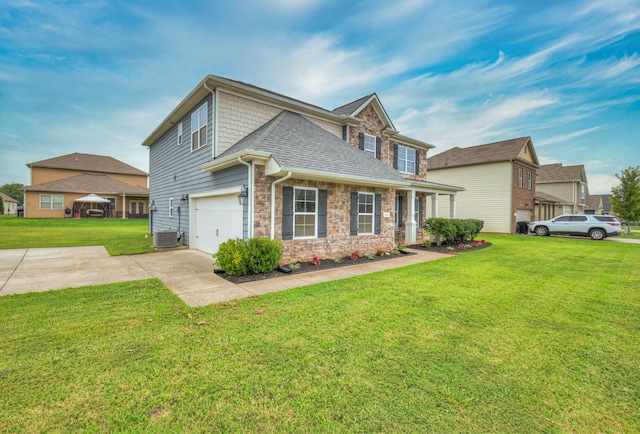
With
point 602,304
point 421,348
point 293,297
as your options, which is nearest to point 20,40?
point 293,297

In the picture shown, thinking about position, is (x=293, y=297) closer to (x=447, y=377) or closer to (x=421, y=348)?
(x=421, y=348)

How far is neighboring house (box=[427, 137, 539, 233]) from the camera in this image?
65.6 ft

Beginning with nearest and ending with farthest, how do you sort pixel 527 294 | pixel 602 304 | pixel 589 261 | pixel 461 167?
pixel 602 304
pixel 527 294
pixel 589 261
pixel 461 167

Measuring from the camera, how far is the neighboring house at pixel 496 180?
19984 mm

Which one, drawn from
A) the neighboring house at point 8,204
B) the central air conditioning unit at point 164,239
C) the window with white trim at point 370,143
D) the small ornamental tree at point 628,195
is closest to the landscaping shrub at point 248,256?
the central air conditioning unit at point 164,239

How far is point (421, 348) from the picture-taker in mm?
3215

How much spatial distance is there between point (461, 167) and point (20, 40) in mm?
27788

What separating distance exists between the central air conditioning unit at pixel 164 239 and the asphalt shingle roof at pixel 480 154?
69.9 feet

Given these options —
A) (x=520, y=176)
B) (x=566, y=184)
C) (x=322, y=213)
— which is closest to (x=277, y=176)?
(x=322, y=213)

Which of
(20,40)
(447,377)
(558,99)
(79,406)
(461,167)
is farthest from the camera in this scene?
(461,167)

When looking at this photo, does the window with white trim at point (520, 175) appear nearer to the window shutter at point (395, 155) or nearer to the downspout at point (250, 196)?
the window shutter at point (395, 155)

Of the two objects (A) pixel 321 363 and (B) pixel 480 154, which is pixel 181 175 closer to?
(A) pixel 321 363

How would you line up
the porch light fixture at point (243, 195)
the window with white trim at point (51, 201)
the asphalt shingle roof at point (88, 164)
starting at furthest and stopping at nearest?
the asphalt shingle roof at point (88, 164)
the window with white trim at point (51, 201)
the porch light fixture at point (243, 195)

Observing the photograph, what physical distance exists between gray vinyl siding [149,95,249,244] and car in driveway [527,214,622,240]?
21.4 m
